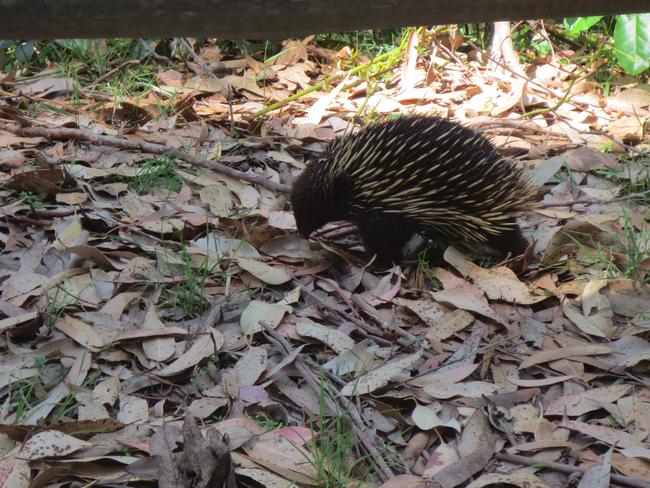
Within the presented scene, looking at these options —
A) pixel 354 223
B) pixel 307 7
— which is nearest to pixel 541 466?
pixel 307 7

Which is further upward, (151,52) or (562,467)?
(151,52)

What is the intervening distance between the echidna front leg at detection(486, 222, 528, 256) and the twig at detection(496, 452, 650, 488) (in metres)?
1.44

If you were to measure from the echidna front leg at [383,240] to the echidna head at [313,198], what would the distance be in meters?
0.19

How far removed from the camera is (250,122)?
15.0 feet

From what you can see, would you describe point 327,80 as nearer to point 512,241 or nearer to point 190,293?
point 512,241

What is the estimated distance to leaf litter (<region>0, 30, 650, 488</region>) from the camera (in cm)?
225

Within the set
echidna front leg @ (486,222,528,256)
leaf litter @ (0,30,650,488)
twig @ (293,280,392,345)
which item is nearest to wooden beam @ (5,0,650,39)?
leaf litter @ (0,30,650,488)

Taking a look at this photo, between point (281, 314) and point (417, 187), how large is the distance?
0.99 meters

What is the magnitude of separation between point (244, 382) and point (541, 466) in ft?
3.08

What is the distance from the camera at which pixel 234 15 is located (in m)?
1.28

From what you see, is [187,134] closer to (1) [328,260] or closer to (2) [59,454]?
(1) [328,260]

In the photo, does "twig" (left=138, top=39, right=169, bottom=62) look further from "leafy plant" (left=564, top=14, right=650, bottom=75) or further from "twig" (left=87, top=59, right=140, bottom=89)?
"leafy plant" (left=564, top=14, right=650, bottom=75)

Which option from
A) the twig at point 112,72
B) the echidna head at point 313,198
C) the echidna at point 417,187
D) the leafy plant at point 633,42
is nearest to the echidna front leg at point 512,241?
the echidna at point 417,187

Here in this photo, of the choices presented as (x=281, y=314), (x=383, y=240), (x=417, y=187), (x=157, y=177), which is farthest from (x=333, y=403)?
(x=157, y=177)
